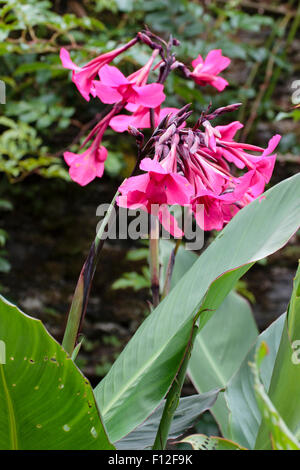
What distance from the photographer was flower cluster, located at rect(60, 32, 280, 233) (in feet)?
1.40

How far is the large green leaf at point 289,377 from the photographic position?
386 millimetres

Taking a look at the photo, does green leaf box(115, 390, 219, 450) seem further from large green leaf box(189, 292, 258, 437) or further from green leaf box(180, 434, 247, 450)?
large green leaf box(189, 292, 258, 437)

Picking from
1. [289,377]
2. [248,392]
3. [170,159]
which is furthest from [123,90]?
[248,392]

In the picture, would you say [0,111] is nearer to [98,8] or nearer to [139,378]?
[98,8]

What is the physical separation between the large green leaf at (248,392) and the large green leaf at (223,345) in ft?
0.35

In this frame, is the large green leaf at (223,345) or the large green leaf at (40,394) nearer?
the large green leaf at (40,394)

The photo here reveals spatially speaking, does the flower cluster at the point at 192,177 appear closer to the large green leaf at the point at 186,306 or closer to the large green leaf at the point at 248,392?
the large green leaf at the point at 186,306

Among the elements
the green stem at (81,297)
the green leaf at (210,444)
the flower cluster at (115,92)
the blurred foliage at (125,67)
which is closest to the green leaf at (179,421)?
the green leaf at (210,444)

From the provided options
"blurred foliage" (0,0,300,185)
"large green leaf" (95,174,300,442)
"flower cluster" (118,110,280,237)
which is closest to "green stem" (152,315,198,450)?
"large green leaf" (95,174,300,442)

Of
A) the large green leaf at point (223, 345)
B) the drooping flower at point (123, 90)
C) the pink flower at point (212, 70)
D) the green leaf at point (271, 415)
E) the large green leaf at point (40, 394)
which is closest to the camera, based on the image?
the green leaf at point (271, 415)

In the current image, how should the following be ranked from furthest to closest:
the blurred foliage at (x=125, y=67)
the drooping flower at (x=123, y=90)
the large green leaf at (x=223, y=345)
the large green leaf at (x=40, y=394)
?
the blurred foliage at (x=125, y=67)
the large green leaf at (x=223, y=345)
the drooping flower at (x=123, y=90)
the large green leaf at (x=40, y=394)

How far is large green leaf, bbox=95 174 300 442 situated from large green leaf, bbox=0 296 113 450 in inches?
3.0

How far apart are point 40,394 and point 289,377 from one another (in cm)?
21

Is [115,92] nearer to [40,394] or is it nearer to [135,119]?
[135,119]
